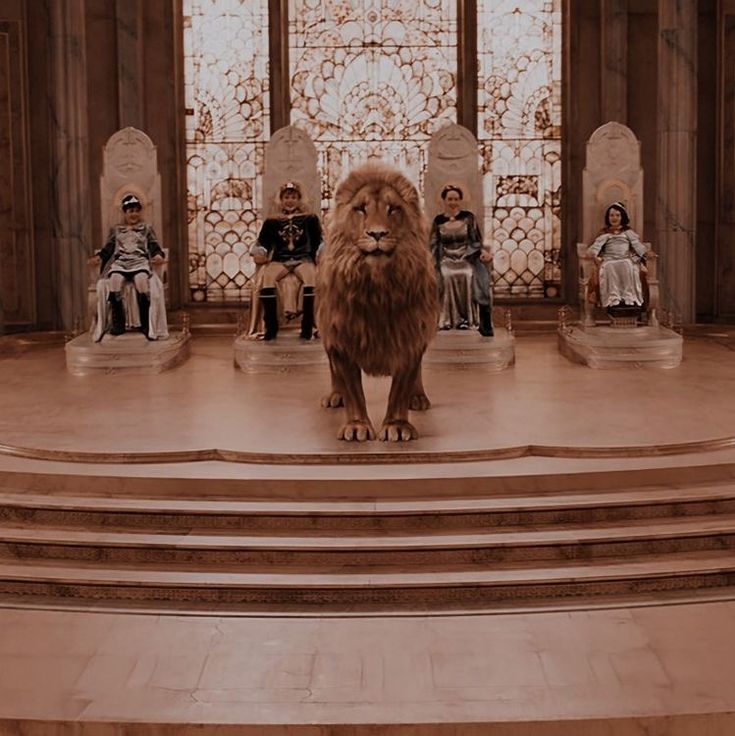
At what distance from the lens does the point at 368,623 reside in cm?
529

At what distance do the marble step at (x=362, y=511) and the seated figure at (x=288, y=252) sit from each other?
370cm

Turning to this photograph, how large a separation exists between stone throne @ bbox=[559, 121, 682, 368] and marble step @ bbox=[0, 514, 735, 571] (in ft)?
12.4

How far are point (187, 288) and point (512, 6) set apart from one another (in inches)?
142

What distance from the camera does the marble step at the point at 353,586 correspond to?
17.9 ft

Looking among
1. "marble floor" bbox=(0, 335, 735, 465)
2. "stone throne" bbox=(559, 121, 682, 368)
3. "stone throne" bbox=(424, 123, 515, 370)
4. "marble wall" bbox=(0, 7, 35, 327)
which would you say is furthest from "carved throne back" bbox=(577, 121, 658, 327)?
"marble wall" bbox=(0, 7, 35, 327)

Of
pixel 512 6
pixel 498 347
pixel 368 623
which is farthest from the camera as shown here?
pixel 512 6

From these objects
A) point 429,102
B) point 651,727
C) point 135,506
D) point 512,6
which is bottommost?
point 651,727

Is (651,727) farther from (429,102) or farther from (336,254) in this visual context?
(429,102)

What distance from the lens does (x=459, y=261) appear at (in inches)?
384

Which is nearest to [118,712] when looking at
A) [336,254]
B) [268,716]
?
[268,716]

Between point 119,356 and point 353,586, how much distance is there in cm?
445

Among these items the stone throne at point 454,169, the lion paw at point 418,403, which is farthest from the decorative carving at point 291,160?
the lion paw at point 418,403

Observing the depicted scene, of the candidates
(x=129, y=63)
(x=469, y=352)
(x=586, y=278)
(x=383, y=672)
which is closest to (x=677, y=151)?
(x=586, y=278)

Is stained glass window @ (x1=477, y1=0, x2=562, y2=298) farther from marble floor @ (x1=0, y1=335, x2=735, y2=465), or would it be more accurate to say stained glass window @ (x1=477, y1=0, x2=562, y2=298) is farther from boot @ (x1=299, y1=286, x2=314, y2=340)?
boot @ (x1=299, y1=286, x2=314, y2=340)
